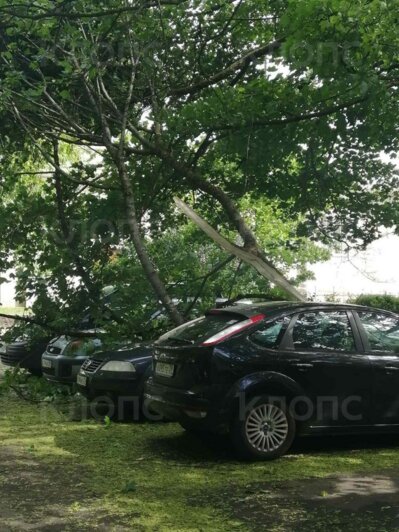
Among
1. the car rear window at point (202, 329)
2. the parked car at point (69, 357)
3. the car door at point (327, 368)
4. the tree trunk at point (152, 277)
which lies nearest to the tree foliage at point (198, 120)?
the tree trunk at point (152, 277)

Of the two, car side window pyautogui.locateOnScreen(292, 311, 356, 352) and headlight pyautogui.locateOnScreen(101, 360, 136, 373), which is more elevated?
car side window pyautogui.locateOnScreen(292, 311, 356, 352)

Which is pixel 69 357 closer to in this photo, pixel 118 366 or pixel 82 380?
pixel 82 380

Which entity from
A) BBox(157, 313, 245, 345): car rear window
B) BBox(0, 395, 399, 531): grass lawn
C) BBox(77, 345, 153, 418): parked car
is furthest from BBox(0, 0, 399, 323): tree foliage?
BBox(157, 313, 245, 345): car rear window

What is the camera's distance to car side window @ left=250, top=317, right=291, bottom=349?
6.73 m

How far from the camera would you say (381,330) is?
7312 mm

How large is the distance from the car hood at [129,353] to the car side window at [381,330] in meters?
3.01

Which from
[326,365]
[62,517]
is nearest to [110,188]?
[326,365]

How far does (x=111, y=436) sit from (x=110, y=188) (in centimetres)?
502

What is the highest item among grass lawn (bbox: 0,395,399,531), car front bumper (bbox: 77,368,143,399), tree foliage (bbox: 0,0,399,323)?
tree foliage (bbox: 0,0,399,323)

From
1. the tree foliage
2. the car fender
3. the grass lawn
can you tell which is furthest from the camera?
the tree foliage

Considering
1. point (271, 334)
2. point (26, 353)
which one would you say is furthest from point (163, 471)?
point (26, 353)

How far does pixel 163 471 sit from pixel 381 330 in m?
2.86

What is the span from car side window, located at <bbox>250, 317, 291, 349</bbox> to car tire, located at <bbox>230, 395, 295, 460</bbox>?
540 mm

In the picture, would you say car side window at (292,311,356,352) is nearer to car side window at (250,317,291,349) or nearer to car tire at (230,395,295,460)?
car side window at (250,317,291,349)
